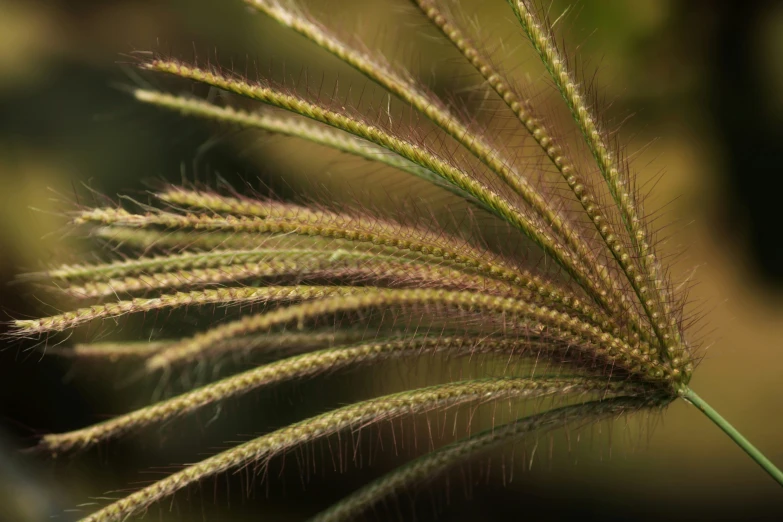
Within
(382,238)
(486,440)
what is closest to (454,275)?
(382,238)

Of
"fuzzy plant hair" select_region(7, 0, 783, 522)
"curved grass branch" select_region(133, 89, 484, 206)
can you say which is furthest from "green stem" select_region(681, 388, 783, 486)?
"curved grass branch" select_region(133, 89, 484, 206)

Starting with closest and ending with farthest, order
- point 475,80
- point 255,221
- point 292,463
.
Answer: point 255,221 → point 475,80 → point 292,463

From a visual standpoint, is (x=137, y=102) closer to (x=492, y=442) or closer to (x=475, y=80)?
(x=475, y=80)

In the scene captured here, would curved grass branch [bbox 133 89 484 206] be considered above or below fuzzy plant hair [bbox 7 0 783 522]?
above

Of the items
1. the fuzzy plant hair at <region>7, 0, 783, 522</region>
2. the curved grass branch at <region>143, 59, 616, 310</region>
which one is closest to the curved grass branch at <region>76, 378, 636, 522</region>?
the fuzzy plant hair at <region>7, 0, 783, 522</region>

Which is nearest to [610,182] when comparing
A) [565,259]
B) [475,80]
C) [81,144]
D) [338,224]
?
[565,259]

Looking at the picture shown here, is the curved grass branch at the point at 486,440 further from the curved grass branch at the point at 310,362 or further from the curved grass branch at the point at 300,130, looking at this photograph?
the curved grass branch at the point at 300,130

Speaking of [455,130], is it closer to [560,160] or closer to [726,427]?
[560,160]

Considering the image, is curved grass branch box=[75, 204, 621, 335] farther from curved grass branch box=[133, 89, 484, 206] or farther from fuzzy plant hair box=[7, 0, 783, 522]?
curved grass branch box=[133, 89, 484, 206]

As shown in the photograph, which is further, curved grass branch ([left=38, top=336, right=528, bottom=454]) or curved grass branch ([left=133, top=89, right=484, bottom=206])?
curved grass branch ([left=133, top=89, right=484, bottom=206])

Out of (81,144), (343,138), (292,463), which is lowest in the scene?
(292,463)

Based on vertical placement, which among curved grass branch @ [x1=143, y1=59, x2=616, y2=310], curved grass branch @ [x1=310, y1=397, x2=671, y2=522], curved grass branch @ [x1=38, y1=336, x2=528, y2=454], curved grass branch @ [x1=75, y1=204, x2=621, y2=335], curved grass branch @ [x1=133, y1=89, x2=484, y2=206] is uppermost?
curved grass branch @ [x1=133, y1=89, x2=484, y2=206]
